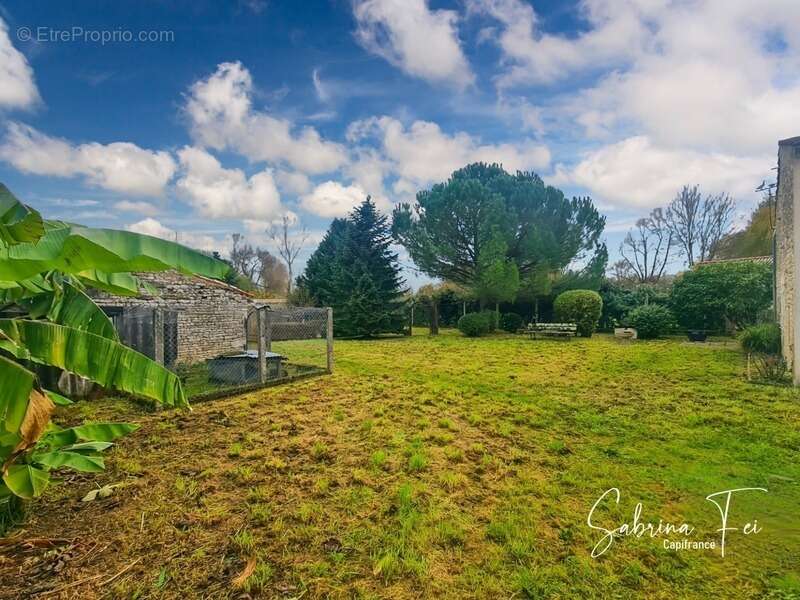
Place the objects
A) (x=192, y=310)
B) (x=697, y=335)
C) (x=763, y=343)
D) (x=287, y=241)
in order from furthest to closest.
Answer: (x=287, y=241) < (x=697, y=335) < (x=192, y=310) < (x=763, y=343)

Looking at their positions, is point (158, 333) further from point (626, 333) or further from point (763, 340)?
point (626, 333)

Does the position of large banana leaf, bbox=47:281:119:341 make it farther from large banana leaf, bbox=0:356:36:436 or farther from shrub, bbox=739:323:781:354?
shrub, bbox=739:323:781:354

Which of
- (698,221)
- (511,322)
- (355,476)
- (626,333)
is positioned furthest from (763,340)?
(698,221)

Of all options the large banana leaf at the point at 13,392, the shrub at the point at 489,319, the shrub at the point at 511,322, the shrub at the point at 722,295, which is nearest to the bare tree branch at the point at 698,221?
the shrub at the point at 722,295

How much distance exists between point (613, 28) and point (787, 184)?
5.19 metres

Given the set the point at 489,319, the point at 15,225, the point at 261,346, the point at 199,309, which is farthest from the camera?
the point at 489,319

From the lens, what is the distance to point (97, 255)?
2375mm

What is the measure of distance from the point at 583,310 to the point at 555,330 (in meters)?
1.95

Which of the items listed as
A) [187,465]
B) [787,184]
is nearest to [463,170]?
[787,184]

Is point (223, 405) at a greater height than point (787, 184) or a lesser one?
lesser

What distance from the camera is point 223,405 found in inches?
248

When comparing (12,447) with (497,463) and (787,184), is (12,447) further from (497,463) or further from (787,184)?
(787,184)

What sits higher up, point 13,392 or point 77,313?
point 77,313

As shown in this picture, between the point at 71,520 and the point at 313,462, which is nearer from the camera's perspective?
the point at 71,520
